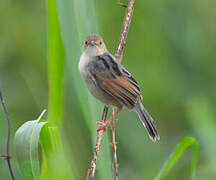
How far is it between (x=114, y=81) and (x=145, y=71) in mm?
1603

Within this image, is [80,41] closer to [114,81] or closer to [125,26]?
[125,26]

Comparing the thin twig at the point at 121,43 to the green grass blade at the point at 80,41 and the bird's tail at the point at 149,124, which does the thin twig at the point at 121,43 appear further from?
the bird's tail at the point at 149,124

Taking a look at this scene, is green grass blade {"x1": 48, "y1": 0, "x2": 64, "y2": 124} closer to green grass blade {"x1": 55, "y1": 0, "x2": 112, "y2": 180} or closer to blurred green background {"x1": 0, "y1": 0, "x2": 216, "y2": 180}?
green grass blade {"x1": 55, "y1": 0, "x2": 112, "y2": 180}

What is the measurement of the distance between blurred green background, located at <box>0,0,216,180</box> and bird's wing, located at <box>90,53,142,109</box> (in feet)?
3.05

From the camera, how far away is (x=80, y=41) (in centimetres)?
332

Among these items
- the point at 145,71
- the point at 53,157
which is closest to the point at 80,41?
the point at 53,157

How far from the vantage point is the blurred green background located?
5.10 m

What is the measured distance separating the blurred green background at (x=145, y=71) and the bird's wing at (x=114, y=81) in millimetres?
931

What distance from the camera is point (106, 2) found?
5770mm

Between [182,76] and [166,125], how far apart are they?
22.8 inches

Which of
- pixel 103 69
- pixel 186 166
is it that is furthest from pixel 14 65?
pixel 186 166

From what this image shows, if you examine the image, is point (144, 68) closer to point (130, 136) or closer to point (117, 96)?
Answer: point (130, 136)

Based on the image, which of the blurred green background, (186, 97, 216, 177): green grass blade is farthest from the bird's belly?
(186, 97, 216, 177): green grass blade

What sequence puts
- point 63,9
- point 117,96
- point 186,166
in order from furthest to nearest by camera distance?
point 186,166, point 117,96, point 63,9
